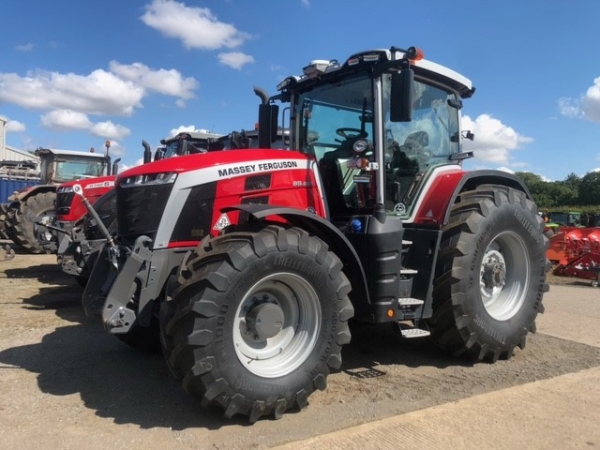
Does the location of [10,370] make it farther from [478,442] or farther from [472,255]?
[472,255]

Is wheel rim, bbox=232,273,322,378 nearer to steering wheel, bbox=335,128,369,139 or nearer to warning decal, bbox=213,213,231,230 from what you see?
warning decal, bbox=213,213,231,230

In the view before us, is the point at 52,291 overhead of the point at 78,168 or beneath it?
beneath

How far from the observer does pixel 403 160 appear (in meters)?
4.95

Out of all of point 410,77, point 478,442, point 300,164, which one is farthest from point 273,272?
point 410,77

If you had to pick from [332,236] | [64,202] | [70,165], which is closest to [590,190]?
[70,165]

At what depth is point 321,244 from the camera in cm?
373

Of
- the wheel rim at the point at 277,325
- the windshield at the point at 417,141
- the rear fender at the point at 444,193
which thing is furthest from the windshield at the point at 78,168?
the wheel rim at the point at 277,325

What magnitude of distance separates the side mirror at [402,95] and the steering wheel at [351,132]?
58cm

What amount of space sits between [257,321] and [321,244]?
0.70m

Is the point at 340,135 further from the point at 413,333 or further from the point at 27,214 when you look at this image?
the point at 27,214

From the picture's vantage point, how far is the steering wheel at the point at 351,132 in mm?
4820

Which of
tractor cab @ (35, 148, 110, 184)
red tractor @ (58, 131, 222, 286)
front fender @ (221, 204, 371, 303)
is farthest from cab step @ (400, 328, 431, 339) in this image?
tractor cab @ (35, 148, 110, 184)

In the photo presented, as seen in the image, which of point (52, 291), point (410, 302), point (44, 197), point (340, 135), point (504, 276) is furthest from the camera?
point (44, 197)

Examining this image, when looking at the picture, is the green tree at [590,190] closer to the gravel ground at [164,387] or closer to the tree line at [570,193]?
the tree line at [570,193]
